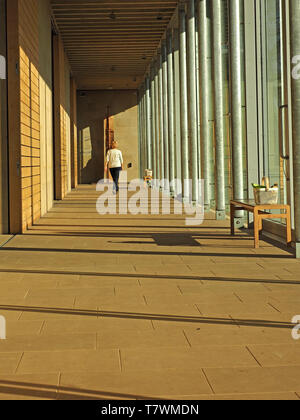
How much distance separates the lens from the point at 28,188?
358 inches

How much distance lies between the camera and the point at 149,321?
11.7ft

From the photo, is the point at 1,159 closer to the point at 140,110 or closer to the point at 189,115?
the point at 189,115

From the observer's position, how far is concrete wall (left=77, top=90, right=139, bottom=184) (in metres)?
28.2

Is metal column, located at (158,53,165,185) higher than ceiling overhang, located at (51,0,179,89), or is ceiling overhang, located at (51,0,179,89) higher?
ceiling overhang, located at (51,0,179,89)

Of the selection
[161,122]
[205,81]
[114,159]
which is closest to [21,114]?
[205,81]

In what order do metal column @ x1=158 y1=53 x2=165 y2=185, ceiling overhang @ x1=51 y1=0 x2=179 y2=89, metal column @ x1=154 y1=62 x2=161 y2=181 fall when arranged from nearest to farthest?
ceiling overhang @ x1=51 y1=0 x2=179 y2=89 → metal column @ x1=158 y1=53 x2=165 y2=185 → metal column @ x1=154 y1=62 x2=161 y2=181

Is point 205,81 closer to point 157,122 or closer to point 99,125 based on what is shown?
point 157,122

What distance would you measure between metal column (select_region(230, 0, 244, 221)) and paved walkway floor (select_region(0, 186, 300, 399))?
177 cm

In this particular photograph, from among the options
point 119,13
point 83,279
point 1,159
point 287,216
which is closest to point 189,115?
point 119,13

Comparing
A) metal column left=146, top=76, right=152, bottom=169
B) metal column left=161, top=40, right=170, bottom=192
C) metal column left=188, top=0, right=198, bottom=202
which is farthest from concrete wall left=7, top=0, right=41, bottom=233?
metal column left=146, top=76, right=152, bottom=169

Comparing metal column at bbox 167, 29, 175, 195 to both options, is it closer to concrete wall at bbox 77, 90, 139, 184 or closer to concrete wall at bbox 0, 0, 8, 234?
concrete wall at bbox 0, 0, 8, 234

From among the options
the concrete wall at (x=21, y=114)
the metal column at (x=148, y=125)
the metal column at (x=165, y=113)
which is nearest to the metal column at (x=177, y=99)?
the metal column at (x=165, y=113)

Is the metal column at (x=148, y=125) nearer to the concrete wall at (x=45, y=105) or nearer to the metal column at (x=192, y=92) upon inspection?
the concrete wall at (x=45, y=105)

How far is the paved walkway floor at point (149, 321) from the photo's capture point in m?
2.52
